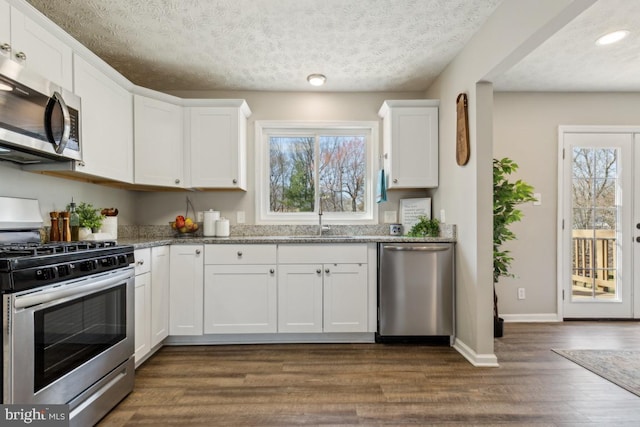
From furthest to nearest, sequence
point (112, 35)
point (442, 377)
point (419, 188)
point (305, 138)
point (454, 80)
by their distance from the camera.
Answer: point (305, 138) < point (419, 188) < point (454, 80) < point (112, 35) < point (442, 377)

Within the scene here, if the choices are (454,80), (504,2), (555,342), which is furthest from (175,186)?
(555,342)

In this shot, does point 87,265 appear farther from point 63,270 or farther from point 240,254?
point 240,254

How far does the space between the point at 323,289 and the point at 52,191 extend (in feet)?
6.96

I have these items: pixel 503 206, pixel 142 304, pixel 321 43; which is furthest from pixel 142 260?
pixel 503 206

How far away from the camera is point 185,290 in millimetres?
2838

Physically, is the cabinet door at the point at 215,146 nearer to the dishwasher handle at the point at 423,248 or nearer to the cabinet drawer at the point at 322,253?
the cabinet drawer at the point at 322,253

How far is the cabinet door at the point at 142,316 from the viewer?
91.3 inches

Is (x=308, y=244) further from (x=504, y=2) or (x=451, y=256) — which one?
(x=504, y=2)

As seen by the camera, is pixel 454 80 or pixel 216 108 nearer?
pixel 454 80

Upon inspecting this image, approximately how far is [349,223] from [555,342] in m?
2.10

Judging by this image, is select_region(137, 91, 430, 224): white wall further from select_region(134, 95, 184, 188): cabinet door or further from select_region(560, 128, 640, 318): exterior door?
select_region(560, 128, 640, 318): exterior door

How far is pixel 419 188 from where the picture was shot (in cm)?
345

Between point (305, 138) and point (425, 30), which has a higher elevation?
point (425, 30)

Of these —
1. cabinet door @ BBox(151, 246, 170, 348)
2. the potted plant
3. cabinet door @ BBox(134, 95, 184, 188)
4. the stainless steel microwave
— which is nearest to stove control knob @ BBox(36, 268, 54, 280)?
the stainless steel microwave
